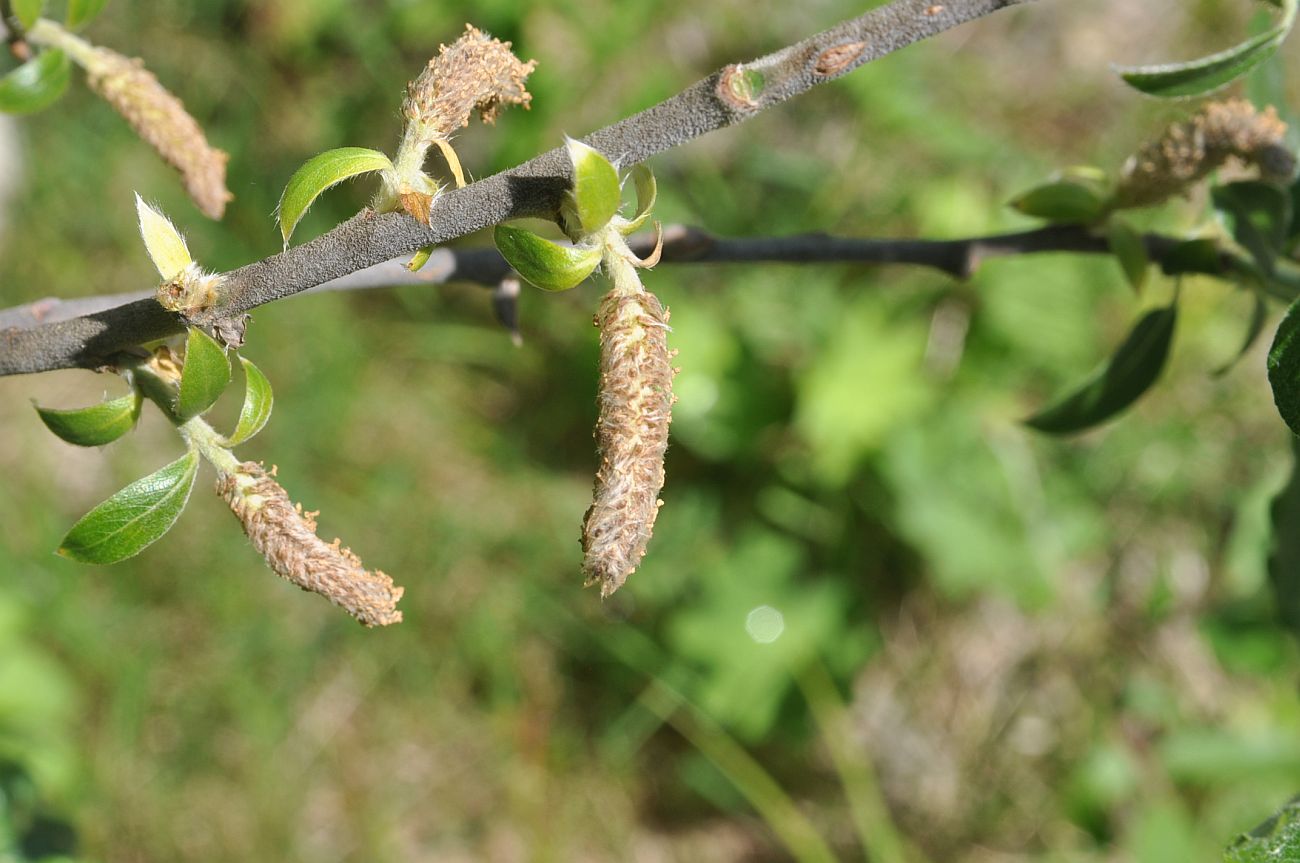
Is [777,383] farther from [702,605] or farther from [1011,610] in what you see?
[1011,610]

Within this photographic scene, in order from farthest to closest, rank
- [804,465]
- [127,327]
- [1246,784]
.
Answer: [804,465], [1246,784], [127,327]

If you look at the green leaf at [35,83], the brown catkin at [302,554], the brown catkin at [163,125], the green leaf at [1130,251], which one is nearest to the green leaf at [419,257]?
the brown catkin at [302,554]

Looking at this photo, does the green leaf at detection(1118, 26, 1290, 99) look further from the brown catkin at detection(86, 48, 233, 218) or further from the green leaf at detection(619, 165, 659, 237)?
the brown catkin at detection(86, 48, 233, 218)

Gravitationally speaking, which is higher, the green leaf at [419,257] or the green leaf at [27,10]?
the green leaf at [27,10]

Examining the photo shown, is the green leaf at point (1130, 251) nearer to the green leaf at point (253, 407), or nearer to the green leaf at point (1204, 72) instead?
the green leaf at point (1204, 72)

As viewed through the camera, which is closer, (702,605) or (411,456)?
(702,605)

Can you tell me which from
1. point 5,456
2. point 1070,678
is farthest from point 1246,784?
point 5,456
